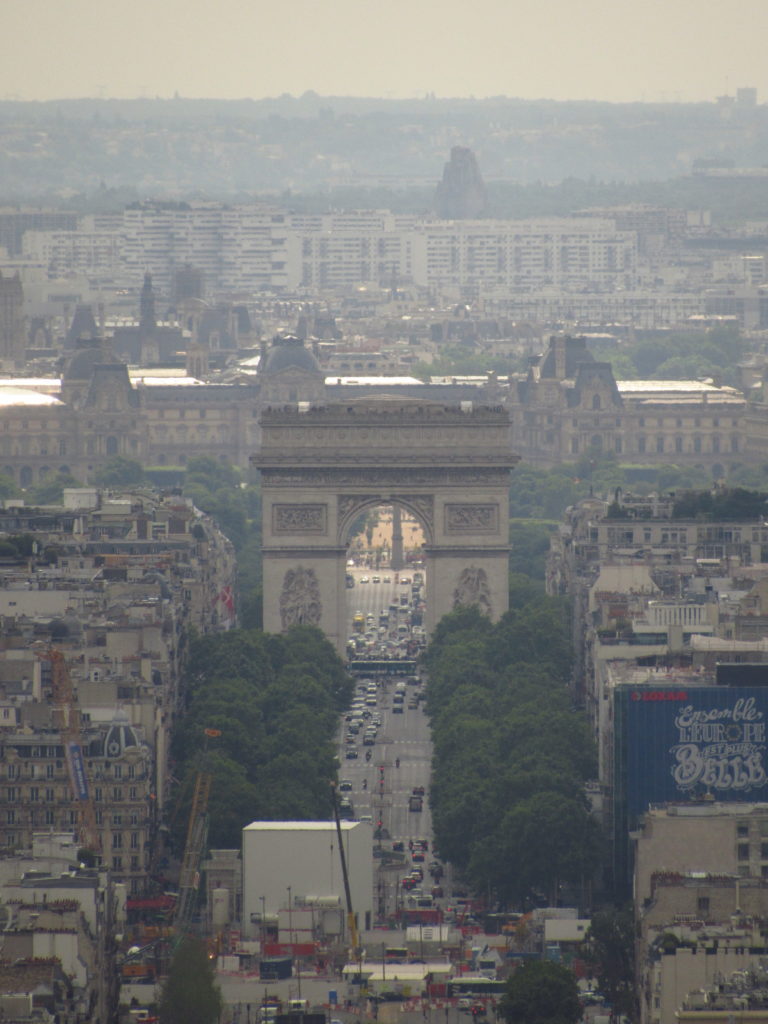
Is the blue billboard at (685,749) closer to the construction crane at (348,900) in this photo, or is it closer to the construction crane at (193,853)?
the construction crane at (348,900)

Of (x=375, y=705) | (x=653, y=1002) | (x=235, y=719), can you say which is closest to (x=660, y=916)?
(x=653, y=1002)

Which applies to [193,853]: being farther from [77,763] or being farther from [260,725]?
[260,725]

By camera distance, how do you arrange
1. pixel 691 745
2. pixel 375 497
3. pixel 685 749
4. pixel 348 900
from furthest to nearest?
pixel 375 497 → pixel 685 749 → pixel 691 745 → pixel 348 900

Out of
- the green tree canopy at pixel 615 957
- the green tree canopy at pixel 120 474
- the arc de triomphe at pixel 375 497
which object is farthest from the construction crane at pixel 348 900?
the green tree canopy at pixel 120 474

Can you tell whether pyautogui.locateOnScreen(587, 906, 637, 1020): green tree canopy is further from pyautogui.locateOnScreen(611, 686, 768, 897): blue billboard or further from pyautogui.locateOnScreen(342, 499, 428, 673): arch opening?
pyautogui.locateOnScreen(342, 499, 428, 673): arch opening

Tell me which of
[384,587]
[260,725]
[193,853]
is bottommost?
[193,853]

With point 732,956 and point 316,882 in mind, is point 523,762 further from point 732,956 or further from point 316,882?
point 732,956

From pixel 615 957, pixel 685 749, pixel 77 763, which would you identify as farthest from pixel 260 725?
pixel 615 957

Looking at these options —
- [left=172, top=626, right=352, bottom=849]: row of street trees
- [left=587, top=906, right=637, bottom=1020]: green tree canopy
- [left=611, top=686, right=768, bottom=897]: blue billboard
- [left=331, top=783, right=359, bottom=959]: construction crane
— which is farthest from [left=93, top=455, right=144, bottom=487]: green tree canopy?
[left=587, top=906, right=637, bottom=1020]: green tree canopy

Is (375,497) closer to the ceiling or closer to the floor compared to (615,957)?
closer to the ceiling
